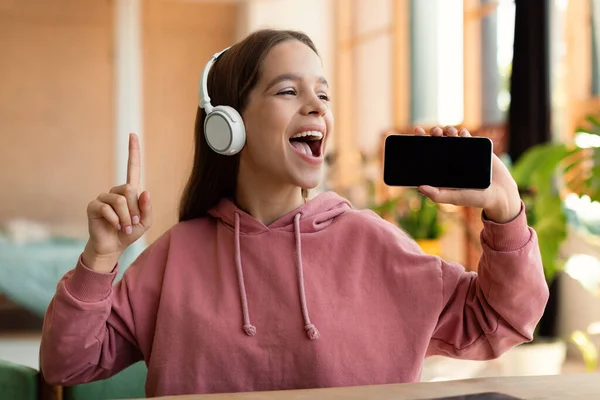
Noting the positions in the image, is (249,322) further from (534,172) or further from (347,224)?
(534,172)

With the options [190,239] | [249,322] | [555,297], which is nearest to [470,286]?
[249,322]

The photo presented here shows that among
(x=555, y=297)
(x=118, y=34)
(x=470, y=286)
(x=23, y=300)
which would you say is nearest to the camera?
(x=470, y=286)

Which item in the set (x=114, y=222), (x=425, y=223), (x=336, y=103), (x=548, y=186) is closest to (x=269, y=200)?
(x=114, y=222)

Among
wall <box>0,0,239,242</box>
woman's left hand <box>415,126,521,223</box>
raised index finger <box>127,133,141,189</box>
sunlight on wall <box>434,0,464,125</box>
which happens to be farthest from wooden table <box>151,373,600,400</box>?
wall <box>0,0,239,242</box>

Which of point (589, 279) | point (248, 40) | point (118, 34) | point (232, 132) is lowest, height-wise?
point (589, 279)

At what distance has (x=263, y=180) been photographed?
132 cm

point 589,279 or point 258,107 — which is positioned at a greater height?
point 258,107

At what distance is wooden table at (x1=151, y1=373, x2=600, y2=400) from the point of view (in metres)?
0.97

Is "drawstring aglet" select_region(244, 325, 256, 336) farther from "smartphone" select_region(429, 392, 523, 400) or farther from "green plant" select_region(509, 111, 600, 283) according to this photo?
"green plant" select_region(509, 111, 600, 283)

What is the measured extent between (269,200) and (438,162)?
0.36m

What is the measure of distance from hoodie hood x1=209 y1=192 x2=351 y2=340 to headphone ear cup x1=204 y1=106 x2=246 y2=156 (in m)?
0.12

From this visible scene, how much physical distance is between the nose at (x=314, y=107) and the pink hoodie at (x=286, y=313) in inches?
7.0

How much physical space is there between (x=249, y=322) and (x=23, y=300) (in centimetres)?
392

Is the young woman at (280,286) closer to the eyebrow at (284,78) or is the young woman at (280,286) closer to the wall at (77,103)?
the eyebrow at (284,78)
